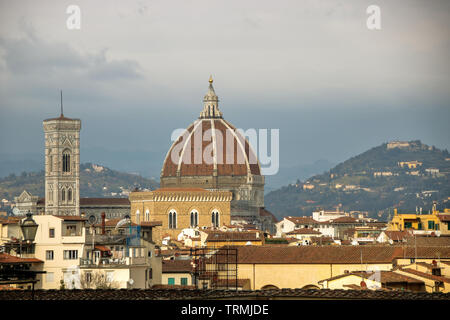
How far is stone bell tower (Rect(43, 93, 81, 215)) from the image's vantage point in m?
134

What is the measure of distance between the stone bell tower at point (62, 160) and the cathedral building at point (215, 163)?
10405 millimetres

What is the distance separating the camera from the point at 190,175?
463 ft

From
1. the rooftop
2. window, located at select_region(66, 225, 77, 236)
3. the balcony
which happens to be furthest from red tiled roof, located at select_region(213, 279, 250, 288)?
the rooftop

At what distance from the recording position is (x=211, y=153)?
14262 cm

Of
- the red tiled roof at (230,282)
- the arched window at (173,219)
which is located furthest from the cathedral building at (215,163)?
the red tiled roof at (230,282)

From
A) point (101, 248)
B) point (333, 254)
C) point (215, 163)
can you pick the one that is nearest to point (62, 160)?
point (215, 163)

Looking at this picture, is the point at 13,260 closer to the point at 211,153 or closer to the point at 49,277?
the point at 49,277

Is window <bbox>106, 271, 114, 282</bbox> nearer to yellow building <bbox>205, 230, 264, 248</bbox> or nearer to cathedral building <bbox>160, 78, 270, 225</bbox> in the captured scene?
yellow building <bbox>205, 230, 264, 248</bbox>

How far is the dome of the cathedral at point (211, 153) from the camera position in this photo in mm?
141250

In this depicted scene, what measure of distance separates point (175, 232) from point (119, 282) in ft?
256

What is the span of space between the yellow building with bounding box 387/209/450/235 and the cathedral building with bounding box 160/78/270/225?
59074 millimetres

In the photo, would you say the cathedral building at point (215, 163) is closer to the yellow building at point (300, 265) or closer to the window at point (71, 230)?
the yellow building at point (300, 265)
